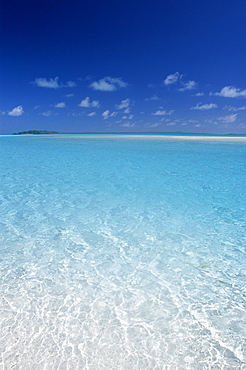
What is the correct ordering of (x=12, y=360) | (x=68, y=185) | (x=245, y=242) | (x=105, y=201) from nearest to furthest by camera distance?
(x=12, y=360) < (x=245, y=242) < (x=105, y=201) < (x=68, y=185)

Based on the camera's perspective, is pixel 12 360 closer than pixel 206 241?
Yes

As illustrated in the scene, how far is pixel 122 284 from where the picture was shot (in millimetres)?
2396

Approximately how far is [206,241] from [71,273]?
185 centimetres

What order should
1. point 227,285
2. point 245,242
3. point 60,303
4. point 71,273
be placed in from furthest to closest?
point 245,242
point 71,273
point 227,285
point 60,303

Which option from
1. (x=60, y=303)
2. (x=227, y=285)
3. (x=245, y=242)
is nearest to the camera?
(x=60, y=303)

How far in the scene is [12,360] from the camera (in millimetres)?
1604

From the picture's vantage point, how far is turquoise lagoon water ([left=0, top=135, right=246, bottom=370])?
66.3 inches

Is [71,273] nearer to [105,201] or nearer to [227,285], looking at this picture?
[227,285]

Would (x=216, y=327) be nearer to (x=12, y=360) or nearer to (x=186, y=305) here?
(x=186, y=305)

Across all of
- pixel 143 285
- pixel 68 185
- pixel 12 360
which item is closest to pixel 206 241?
pixel 143 285

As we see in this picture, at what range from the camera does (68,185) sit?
6.32 meters

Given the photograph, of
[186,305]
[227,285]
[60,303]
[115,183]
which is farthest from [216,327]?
[115,183]

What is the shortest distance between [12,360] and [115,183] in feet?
16.9

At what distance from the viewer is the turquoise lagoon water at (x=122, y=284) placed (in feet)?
5.52
